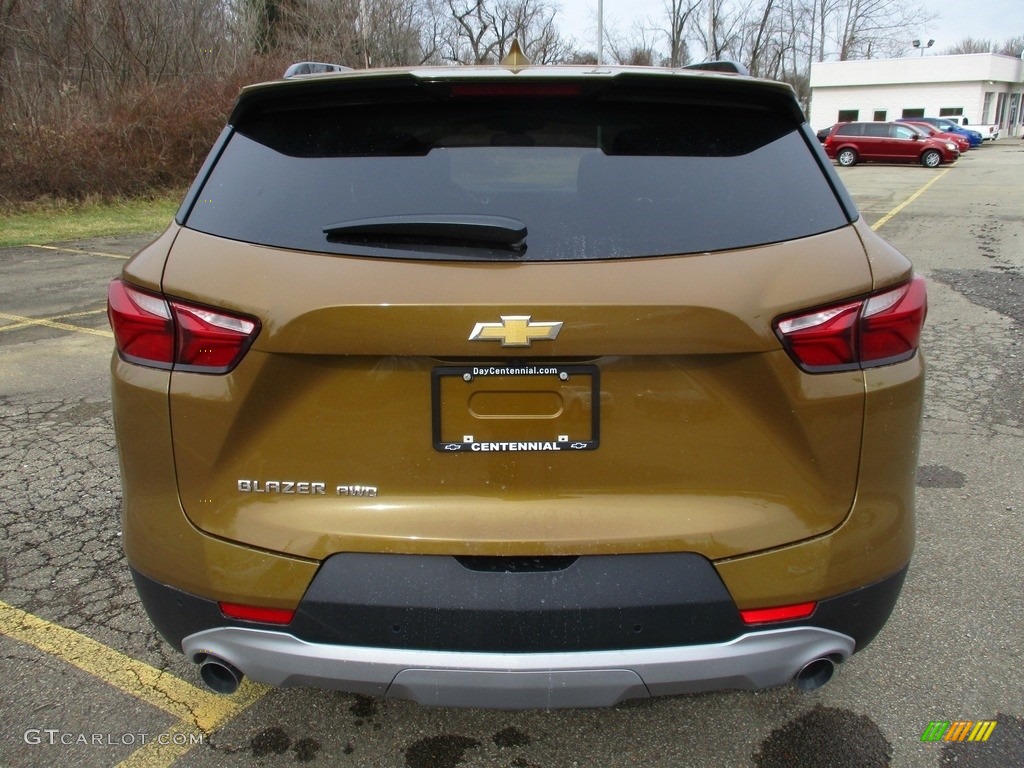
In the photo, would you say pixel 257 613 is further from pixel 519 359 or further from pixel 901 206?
pixel 901 206

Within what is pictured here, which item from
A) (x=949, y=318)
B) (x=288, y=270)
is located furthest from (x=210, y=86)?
(x=288, y=270)

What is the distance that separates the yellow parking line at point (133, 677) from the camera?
251 cm

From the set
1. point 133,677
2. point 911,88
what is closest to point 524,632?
point 133,677

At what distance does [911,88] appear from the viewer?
58594mm

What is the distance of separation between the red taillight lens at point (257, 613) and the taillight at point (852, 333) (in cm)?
131

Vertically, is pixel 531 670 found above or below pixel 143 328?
below

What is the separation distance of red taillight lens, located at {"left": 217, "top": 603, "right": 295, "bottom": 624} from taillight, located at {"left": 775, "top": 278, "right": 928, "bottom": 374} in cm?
131

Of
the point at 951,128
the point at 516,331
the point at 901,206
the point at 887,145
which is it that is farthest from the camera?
the point at 951,128

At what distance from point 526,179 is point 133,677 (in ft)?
6.93

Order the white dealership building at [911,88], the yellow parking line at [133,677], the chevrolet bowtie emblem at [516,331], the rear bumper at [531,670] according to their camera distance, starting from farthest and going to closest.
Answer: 1. the white dealership building at [911,88]
2. the yellow parking line at [133,677]
3. the rear bumper at [531,670]
4. the chevrolet bowtie emblem at [516,331]

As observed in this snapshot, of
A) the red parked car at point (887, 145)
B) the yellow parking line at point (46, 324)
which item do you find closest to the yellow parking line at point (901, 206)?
the red parked car at point (887, 145)

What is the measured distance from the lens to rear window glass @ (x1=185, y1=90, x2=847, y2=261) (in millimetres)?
1816

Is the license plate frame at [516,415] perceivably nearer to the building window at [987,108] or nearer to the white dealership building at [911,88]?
the white dealership building at [911,88]

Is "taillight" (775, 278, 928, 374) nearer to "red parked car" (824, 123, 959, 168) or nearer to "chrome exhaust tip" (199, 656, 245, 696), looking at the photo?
"chrome exhaust tip" (199, 656, 245, 696)
